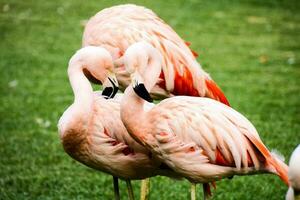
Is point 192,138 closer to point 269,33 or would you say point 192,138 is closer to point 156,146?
Result: point 156,146

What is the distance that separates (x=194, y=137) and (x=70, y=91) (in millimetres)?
4745

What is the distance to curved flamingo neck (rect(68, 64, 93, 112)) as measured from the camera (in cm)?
414

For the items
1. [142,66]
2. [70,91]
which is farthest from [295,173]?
[70,91]

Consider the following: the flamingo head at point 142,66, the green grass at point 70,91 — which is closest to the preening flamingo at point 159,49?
the flamingo head at point 142,66

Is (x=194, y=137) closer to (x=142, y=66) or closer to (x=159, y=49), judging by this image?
(x=142, y=66)

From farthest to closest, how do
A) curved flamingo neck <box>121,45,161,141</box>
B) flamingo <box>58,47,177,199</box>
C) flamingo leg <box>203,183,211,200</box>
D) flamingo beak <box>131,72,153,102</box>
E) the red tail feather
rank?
the red tail feather
flamingo leg <box>203,183,211,200</box>
flamingo <box>58,47,177,199</box>
curved flamingo neck <box>121,45,161,141</box>
flamingo beak <box>131,72,153,102</box>

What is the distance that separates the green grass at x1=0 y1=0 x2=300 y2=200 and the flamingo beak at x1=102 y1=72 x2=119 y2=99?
56.7 inches

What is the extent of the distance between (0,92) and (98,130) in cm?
442

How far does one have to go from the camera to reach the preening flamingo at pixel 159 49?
488 cm

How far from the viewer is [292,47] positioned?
10938 mm

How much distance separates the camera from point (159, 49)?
16.1 ft

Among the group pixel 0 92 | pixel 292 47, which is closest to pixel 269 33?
pixel 292 47

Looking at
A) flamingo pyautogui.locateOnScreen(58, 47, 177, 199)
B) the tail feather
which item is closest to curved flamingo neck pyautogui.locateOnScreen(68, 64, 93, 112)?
flamingo pyautogui.locateOnScreen(58, 47, 177, 199)

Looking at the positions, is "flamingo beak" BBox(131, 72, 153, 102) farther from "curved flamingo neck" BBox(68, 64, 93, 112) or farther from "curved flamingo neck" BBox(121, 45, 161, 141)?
"curved flamingo neck" BBox(68, 64, 93, 112)
